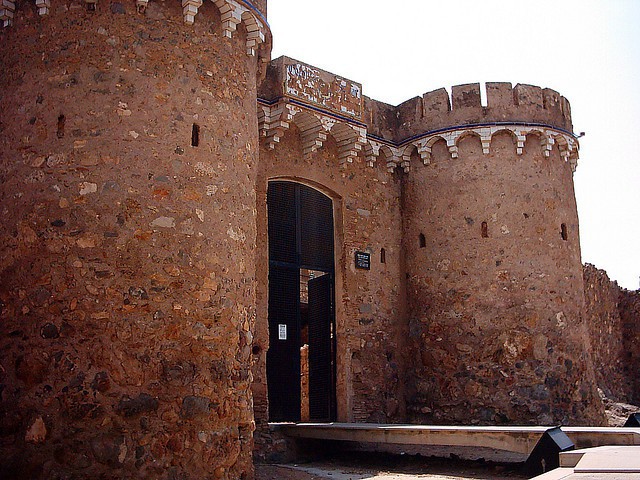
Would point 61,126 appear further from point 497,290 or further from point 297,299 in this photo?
point 497,290

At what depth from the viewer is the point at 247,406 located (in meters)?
8.09

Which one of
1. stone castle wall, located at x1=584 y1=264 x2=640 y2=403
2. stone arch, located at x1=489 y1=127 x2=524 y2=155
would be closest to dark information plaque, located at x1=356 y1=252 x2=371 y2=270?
stone arch, located at x1=489 y1=127 x2=524 y2=155

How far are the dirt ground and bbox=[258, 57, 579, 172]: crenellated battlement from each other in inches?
200

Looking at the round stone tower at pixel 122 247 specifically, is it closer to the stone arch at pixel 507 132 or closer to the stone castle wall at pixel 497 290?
the stone castle wall at pixel 497 290

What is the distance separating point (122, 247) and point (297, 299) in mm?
5162

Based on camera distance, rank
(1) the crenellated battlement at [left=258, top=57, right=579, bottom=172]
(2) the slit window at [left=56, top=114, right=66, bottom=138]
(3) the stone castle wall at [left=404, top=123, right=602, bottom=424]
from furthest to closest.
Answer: (3) the stone castle wall at [left=404, top=123, right=602, bottom=424], (1) the crenellated battlement at [left=258, top=57, right=579, bottom=172], (2) the slit window at [left=56, top=114, right=66, bottom=138]

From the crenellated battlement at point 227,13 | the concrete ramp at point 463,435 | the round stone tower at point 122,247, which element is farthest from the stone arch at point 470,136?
the round stone tower at point 122,247

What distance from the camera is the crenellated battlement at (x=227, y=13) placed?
26.3 feet

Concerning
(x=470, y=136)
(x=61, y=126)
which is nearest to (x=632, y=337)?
(x=470, y=136)

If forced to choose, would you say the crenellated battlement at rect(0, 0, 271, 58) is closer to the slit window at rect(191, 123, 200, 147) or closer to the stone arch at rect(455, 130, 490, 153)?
the slit window at rect(191, 123, 200, 147)

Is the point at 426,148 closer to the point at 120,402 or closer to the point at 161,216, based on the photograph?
the point at 161,216

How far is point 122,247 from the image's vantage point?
7.43 meters

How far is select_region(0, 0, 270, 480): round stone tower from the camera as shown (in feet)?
23.1

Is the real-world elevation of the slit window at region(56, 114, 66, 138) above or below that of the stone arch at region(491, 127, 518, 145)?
below
